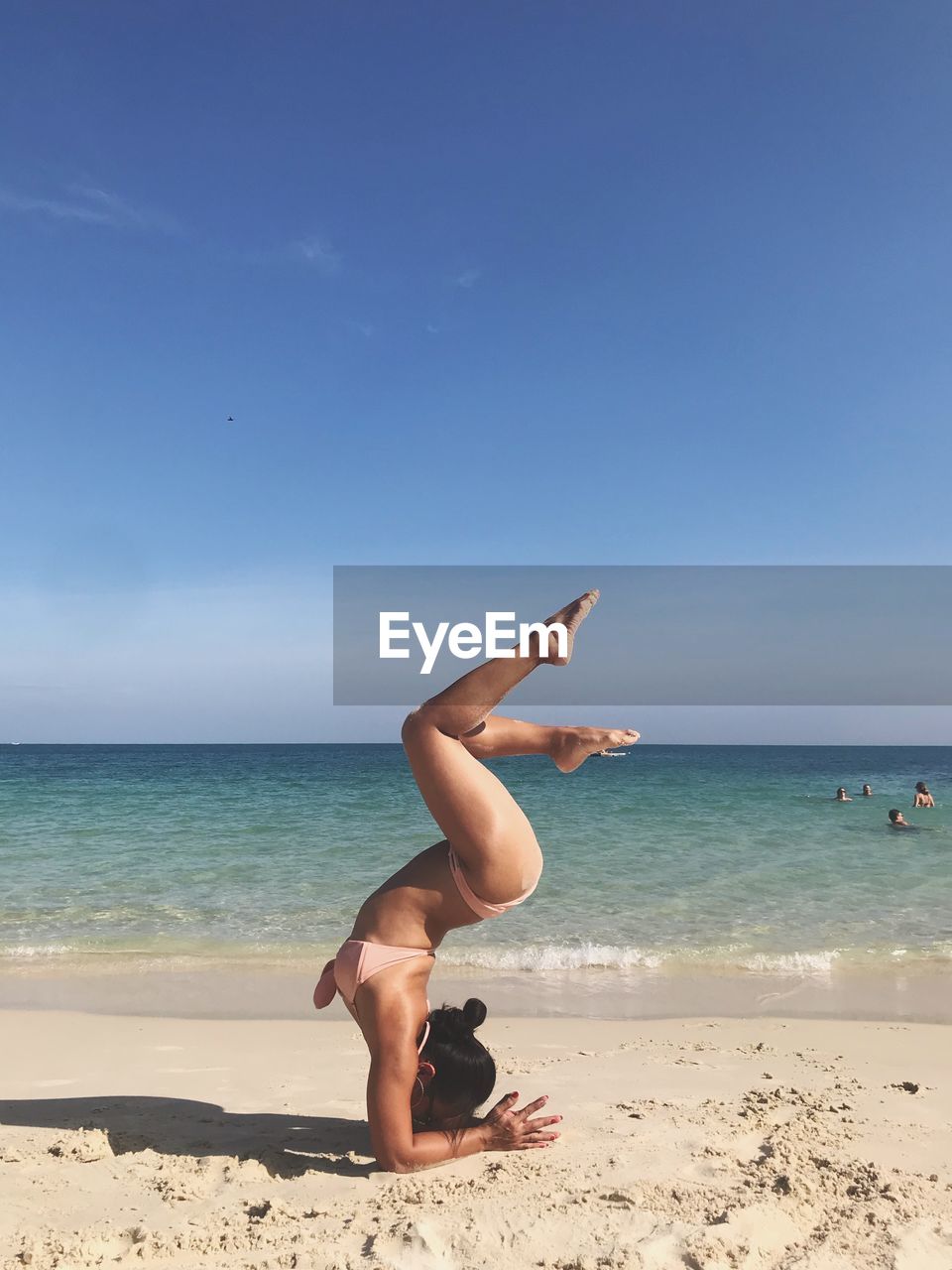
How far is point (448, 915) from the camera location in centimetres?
336

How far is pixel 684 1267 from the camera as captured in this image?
260cm

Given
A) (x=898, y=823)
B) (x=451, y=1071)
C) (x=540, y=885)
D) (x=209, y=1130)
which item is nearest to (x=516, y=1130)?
(x=451, y=1071)

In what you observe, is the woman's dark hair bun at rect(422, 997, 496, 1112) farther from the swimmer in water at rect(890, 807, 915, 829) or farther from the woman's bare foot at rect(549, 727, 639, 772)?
the swimmer in water at rect(890, 807, 915, 829)

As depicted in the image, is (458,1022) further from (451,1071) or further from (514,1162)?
(514,1162)

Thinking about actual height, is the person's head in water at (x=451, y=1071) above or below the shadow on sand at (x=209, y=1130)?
above

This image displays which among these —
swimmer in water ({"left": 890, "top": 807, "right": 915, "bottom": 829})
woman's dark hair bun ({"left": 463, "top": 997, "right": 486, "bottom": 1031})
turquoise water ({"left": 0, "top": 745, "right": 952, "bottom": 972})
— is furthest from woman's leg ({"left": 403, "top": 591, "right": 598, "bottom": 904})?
swimmer in water ({"left": 890, "top": 807, "right": 915, "bottom": 829})

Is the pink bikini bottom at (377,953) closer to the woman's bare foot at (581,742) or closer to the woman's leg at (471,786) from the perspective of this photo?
the woman's leg at (471,786)

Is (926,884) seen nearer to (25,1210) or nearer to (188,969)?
(188,969)

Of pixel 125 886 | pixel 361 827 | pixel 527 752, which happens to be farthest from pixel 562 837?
pixel 527 752

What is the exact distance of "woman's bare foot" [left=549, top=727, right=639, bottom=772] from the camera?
335 cm

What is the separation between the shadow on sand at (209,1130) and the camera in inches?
140

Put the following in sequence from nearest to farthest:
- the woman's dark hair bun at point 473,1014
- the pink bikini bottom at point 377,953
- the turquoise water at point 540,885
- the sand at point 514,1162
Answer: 1. the sand at point 514,1162
2. the pink bikini bottom at point 377,953
3. the woman's dark hair bun at point 473,1014
4. the turquoise water at point 540,885

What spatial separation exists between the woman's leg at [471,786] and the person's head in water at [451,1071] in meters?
0.66

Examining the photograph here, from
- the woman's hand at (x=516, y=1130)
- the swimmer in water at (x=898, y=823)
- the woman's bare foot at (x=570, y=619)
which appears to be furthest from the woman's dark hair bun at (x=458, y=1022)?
the swimmer in water at (x=898, y=823)
